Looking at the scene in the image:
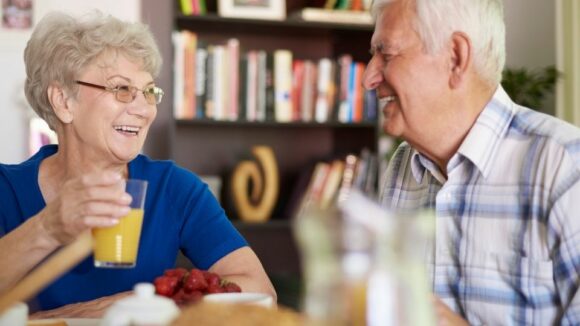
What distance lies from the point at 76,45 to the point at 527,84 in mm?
2655

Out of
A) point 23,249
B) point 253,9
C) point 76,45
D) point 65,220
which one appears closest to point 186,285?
point 65,220

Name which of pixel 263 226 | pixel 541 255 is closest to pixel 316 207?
pixel 541 255

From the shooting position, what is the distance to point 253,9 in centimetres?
406

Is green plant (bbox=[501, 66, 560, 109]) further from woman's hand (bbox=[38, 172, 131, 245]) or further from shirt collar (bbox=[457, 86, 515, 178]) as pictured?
woman's hand (bbox=[38, 172, 131, 245])

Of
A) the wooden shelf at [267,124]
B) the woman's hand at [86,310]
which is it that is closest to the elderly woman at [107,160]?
the woman's hand at [86,310]

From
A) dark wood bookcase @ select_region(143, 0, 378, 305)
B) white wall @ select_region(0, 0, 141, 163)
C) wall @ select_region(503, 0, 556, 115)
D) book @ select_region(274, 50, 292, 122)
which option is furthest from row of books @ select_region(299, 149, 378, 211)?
white wall @ select_region(0, 0, 141, 163)

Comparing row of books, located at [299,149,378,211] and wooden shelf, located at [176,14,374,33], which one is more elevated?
wooden shelf, located at [176,14,374,33]

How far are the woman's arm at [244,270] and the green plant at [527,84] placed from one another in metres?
2.37

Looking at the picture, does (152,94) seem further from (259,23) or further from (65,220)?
(259,23)

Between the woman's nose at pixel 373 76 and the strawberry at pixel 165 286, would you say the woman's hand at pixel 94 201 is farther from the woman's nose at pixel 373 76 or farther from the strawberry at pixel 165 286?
the woman's nose at pixel 373 76

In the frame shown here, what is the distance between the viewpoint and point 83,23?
2186 mm

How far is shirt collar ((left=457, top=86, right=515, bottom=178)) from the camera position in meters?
1.76

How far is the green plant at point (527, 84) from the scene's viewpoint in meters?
4.07

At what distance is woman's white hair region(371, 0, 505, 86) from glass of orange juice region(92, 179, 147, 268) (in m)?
0.71
